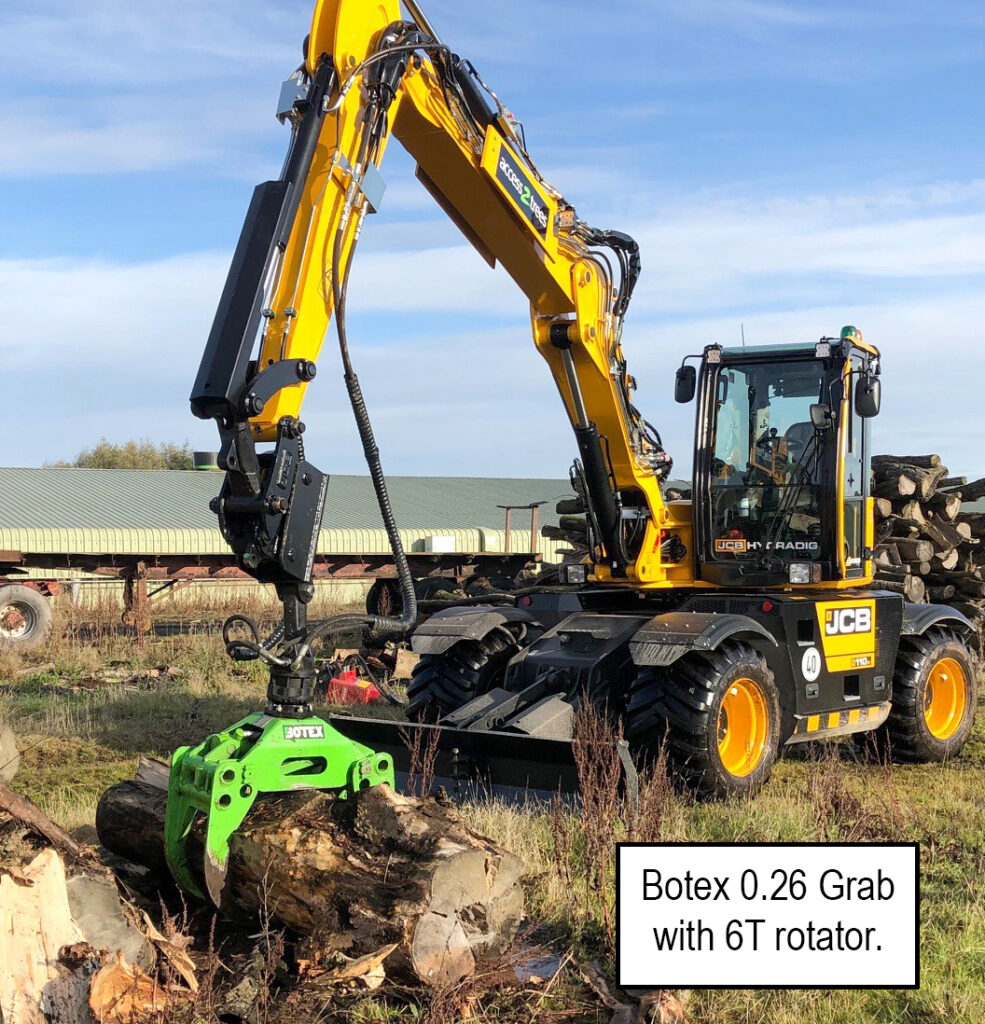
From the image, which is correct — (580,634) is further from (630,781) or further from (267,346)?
(267,346)

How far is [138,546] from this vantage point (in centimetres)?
2708

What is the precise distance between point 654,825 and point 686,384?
4.62m

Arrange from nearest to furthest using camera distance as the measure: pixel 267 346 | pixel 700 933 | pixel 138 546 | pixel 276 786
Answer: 1. pixel 700 933
2. pixel 276 786
3. pixel 267 346
4. pixel 138 546

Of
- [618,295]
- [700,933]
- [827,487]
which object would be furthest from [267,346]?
[827,487]

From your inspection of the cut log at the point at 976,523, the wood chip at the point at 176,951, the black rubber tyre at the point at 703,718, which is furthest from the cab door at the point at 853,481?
the cut log at the point at 976,523

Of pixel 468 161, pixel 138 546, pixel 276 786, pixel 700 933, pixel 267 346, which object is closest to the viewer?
pixel 700 933

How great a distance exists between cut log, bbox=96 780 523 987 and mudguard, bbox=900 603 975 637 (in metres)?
5.94

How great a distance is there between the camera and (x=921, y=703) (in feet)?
34.3

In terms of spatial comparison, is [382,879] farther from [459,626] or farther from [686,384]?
[686,384]

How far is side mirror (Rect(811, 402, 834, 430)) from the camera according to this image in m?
9.69

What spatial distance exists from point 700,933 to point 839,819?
9.14 feet

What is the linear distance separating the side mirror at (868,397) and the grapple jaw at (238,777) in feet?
17.0

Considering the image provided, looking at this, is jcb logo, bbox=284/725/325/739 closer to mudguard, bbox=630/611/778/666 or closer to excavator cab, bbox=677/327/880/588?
mudguard, bbox=630/611/778/666

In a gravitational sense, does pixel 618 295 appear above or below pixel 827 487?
above
